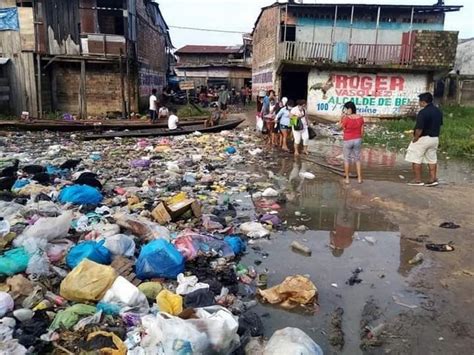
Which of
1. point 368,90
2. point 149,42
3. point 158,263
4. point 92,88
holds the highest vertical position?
point 149,42

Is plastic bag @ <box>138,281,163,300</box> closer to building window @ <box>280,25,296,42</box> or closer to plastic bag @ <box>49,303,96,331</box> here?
plastic bag @ <box>49,303,96,331</box>

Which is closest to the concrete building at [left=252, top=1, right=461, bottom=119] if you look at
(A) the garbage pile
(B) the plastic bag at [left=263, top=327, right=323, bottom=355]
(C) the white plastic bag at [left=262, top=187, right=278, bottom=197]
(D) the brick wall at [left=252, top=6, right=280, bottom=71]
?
(D) the brick wall at [left=252, top=6, right=280, bottom=71]

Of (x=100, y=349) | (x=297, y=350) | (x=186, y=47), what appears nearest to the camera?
(x=297, y=350)

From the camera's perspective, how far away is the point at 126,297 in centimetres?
332

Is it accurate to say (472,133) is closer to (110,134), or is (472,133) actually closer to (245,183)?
(245,183)

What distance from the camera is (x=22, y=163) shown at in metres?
9.24

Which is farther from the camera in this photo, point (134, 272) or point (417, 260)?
point (417, 260)

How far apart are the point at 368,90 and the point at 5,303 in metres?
19.5

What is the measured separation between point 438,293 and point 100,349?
9.65 feet

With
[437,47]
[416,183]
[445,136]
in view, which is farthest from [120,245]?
[437,47]

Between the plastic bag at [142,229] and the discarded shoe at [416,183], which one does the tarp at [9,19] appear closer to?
the plastic bag at [142,229]

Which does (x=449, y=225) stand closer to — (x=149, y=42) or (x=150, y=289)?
(x=150, y=289)

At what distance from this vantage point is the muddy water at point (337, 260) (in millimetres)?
3508

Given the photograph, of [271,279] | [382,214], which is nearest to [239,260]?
[271,279]
